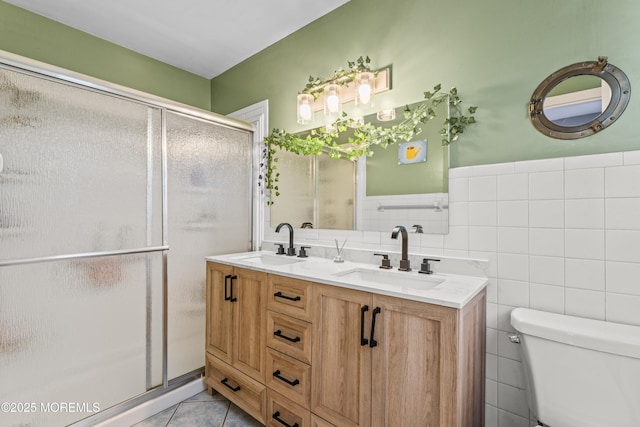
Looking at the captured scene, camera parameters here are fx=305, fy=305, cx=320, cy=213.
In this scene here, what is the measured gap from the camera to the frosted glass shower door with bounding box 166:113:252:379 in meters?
2.02

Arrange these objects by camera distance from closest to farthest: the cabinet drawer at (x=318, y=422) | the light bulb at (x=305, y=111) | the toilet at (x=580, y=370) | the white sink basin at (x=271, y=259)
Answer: the toilet at (x=580, y=370)
the cabinet drawer at (x=318, y=422)
the white sink basin at (x=271, y=259)
the light bulb at (x=305, y=111)

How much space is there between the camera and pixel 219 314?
1.92 meters

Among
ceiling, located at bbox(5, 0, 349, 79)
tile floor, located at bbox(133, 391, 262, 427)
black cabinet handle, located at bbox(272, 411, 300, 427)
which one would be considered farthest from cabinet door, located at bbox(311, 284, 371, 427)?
ceiling, located at bbox(5, 0, 349, 79)

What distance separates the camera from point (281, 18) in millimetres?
2090

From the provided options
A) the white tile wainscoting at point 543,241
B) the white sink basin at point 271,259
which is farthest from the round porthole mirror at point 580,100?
the white sink basin at point 271,259

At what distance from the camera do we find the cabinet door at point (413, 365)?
3.37 ft

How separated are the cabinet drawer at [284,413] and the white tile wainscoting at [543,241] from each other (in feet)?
2.77

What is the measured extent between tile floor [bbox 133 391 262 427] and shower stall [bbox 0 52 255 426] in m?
0.15

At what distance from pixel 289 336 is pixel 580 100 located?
1605mm

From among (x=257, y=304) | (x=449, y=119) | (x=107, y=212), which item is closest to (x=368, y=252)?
(x=257, y=304)

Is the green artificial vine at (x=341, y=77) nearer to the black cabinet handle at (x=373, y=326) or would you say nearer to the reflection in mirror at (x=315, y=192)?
the reflection in mirror at (x=315, y=192)

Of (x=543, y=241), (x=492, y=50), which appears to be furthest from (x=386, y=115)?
(x=543, y=241)

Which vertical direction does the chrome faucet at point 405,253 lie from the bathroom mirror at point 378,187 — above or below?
below

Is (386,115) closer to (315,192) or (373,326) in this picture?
(315,192)
